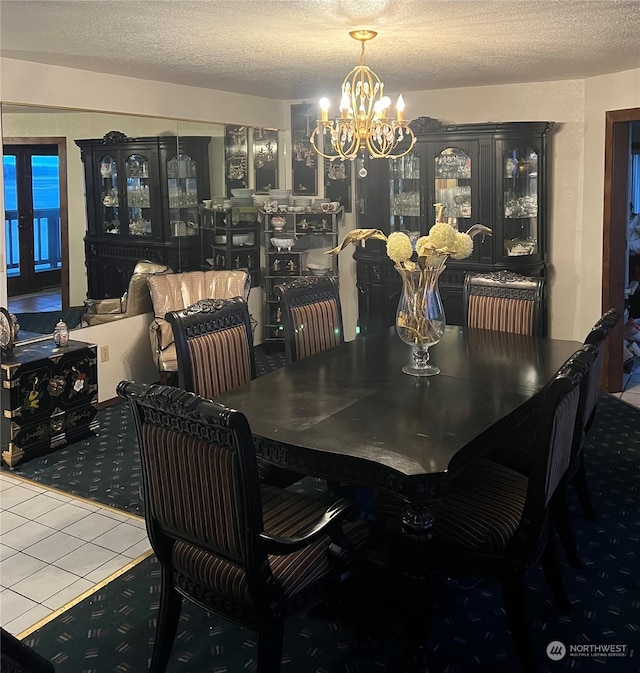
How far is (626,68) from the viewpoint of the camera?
16.1 ft

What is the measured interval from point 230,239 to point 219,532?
4.53 metres

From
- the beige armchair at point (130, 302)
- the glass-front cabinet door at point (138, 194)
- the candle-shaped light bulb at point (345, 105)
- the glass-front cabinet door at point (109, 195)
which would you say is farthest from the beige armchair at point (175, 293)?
the candle-shaped light bulb at point (345, 105)

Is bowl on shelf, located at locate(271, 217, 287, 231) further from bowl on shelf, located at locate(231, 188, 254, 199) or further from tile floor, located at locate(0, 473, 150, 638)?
tile floor, located at locate(0, 473, 150, 638)

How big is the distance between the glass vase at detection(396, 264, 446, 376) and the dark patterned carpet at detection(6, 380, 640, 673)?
97 cm

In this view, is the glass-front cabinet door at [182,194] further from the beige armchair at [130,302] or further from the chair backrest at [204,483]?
the chair backrest at [204,483]

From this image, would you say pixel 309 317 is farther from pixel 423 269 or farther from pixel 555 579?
pixel 555 579

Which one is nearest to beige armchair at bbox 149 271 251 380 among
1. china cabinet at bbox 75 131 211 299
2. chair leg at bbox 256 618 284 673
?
china cabinet at bbox 75 131 211 299

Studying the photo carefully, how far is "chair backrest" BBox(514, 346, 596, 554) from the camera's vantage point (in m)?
2.18

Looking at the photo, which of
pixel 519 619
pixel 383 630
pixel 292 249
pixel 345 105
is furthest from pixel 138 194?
pixel 519 619

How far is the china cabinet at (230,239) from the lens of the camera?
20.0 feet

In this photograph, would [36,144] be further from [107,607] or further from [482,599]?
[482,599]

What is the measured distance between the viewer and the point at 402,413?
8.71 feet

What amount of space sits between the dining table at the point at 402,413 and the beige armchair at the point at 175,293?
1.87 m

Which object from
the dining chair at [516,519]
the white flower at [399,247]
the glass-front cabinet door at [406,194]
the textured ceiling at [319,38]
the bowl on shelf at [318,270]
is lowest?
the dining chair at [516,519]
